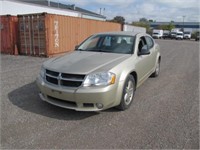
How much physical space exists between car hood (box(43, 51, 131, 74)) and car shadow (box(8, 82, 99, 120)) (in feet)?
2.77

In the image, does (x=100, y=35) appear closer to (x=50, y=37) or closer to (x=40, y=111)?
(x=40, y=111)

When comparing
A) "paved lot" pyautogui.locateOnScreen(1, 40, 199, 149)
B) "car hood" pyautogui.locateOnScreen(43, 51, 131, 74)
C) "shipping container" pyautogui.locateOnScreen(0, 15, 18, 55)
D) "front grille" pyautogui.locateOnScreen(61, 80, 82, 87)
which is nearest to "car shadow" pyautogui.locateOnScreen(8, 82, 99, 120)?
"paved lot" pyautogui.locateOnScreen(1, 40, 199, 149)

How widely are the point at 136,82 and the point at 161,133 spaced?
4.94 ft

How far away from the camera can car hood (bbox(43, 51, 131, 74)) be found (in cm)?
362

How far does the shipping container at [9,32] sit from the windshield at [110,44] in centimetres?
858

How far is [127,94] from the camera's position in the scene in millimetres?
4129

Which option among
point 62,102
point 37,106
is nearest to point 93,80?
point 62,102

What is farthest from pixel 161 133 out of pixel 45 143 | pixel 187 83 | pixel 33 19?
pixel 33 19

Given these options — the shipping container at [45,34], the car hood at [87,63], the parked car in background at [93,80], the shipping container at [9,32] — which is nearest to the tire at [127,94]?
the parked car in background at [93,80]

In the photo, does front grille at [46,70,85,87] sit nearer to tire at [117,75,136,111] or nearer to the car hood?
the car hood

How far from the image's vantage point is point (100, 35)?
5441 mm

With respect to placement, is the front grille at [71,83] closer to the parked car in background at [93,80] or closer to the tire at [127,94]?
the parked car in background at [93,80]

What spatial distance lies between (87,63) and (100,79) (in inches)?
21.6

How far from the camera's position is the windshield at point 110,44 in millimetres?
4805
